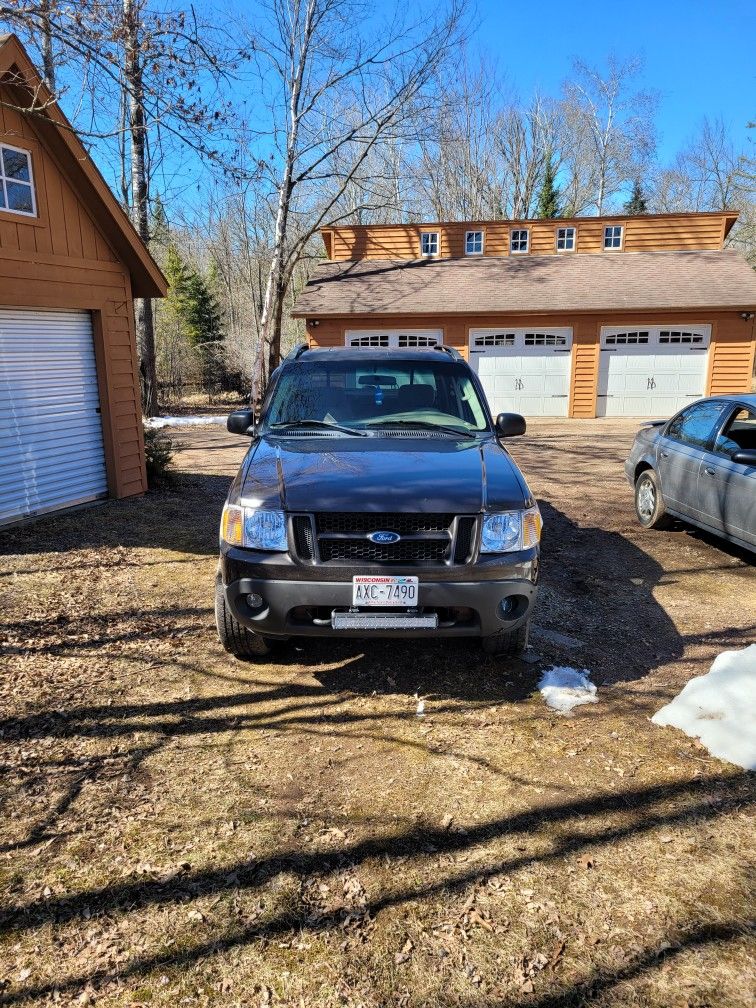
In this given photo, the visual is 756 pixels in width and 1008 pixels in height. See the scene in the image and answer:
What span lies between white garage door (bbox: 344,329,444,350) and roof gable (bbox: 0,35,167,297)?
11281mm

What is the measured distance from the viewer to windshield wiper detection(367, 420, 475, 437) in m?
4.64

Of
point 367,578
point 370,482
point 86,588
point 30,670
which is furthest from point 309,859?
point 86,588

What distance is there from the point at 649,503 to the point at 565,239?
1769 centimetres

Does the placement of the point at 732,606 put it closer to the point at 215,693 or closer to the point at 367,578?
the point at 367,578

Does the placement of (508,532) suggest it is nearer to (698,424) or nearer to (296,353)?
(296,353)

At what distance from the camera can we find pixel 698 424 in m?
6.76

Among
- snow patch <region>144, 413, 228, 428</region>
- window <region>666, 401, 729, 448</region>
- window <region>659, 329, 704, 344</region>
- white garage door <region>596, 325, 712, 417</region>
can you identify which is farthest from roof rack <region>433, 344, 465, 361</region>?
window <region>659, 329, 704, 344</region>

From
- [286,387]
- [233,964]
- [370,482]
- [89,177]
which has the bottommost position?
[233,964]

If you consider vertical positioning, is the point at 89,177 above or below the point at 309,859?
above

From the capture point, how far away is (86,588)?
5664mm

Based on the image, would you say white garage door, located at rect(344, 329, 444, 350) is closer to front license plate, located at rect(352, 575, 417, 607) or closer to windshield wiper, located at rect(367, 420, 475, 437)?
windshield wiper, located at rect(367, 420, 475, 437)

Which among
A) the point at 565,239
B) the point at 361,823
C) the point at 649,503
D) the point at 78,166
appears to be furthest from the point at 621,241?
the point at 361,823

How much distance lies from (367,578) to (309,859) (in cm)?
131

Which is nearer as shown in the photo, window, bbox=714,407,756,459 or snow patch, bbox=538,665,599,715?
snow patch, bbox=538,665,599,715
